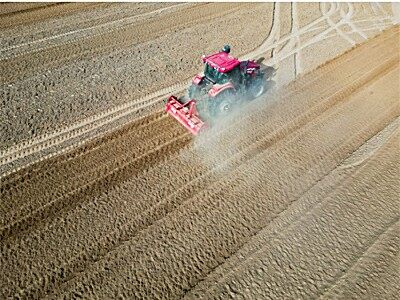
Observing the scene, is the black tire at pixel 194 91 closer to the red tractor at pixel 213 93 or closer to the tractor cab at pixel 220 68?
the red tractor at pixel 213 93

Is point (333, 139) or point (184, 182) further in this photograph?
point (333, 139)

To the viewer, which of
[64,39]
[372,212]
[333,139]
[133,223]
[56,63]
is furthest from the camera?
[64,39]

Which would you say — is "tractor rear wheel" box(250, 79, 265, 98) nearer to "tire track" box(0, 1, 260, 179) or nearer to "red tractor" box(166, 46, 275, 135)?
"red tractor" box(166, 46, 275, 135)

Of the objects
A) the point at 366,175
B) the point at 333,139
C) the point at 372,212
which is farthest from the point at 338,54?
the point at 372,212

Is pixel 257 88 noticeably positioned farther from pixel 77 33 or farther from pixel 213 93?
pixel 77 33

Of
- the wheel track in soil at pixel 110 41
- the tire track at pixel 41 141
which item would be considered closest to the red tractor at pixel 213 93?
the tire track at pixel 41 141

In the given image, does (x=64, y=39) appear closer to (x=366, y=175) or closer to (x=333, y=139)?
(x=333, y=139)
